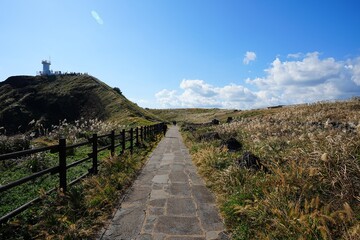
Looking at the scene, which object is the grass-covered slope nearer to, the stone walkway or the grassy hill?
the grassy hill

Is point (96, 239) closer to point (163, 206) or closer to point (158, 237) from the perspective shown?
point (158, 237)

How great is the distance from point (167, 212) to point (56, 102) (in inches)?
3741

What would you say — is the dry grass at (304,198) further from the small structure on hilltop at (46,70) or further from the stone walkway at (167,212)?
the small structure on hilltop at (46,70)

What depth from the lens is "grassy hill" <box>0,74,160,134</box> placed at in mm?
81875

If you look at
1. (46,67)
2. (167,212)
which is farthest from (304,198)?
(46,67)

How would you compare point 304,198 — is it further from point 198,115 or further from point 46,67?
point 46,67

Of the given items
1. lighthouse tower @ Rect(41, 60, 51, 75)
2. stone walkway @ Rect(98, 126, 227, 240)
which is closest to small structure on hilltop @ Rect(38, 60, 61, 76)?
lighthouse tower @ Rect(41, 60, 51, 75)

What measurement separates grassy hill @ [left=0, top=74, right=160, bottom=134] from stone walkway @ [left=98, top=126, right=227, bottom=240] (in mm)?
63897

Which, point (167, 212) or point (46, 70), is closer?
point (167, 212)

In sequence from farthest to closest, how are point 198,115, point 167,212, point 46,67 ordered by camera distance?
1. point 46,67
2. point 198,115
3. point 167,212

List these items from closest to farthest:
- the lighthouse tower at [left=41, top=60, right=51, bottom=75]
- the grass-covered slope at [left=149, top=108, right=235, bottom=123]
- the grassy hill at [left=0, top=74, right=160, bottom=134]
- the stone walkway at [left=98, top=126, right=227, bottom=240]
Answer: the stone walkway at [left=98, top=126, right=227, bottom=240], the grass-covered slope at [left=149, top=108, right=235, bottom=123], the grassy hill at [left=0, top=74, right=160, bottom=134], the lighthouse tower at [left=41, top=60, right=51, bottom=75]

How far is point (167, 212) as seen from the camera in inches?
246

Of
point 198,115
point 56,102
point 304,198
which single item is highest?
point 56,102

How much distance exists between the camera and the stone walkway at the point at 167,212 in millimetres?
5176
